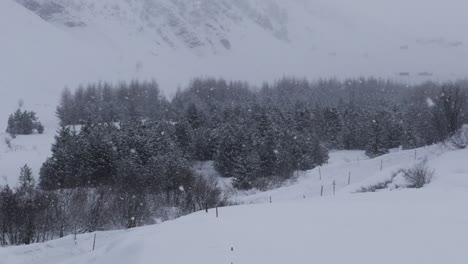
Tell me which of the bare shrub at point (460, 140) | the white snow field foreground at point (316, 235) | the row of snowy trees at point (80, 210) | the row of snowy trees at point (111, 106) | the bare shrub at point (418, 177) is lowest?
the row of snowy trees at point (80, 210)

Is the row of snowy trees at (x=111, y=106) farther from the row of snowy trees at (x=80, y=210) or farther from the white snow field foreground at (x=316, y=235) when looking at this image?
the white snow field foreground at (x=316, y=235)

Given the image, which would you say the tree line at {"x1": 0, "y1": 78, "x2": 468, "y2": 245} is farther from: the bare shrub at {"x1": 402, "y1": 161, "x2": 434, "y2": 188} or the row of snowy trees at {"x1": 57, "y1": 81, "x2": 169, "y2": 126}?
the bare shrub at {"x1": 402, "y1": 161, "x2": 434, "y2": 188}

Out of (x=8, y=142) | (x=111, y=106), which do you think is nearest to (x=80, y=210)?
(x=8, y=142)

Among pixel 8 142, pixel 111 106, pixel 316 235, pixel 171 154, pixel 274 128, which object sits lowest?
pixel 171 154

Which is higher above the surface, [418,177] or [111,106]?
[111,106]

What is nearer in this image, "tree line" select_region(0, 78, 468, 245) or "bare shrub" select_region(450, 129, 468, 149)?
"tree line" select_region(0, 78, 468, 245)

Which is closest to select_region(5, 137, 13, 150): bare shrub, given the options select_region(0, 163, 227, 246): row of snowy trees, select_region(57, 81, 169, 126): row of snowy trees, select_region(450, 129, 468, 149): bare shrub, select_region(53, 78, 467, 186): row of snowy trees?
select_region(53, 78, 467, 186): row of snowy trees

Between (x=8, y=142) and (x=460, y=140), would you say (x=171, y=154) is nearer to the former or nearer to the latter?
(x=8, y=142)

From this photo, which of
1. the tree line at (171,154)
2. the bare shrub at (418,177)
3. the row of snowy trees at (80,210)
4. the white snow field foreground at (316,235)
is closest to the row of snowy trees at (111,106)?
the tree line at (171,154)

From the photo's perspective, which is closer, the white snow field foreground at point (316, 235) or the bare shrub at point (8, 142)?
the white snow field foreground at point (316, 235)

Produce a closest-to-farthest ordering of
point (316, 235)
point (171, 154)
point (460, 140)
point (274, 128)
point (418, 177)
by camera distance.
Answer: point (316, 235) < point (418, 177) < point (460, 140) < point (171, 154) < point (274, 128)

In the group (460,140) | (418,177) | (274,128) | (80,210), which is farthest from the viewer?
(274,128)

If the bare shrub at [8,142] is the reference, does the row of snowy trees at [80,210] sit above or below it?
below

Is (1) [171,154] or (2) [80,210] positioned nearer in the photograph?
(2) [80,210]
